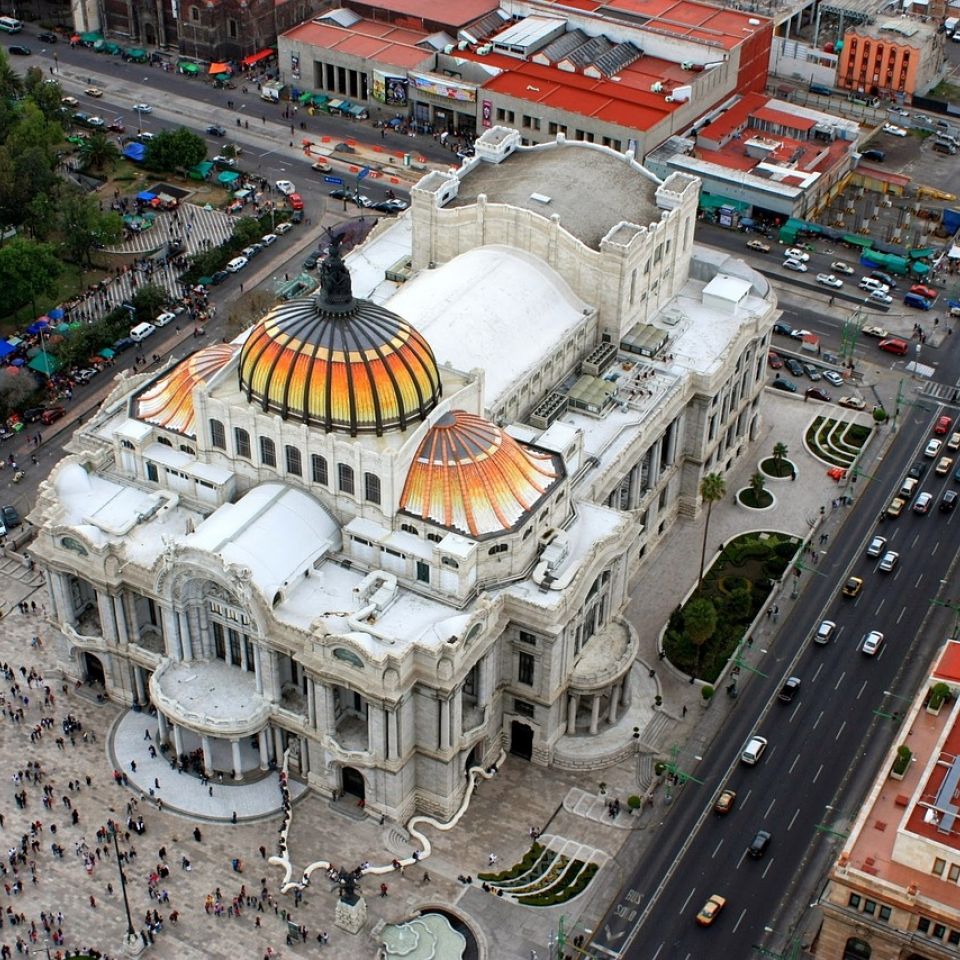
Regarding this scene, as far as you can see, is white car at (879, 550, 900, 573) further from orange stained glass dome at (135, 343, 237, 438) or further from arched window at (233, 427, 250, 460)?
orange stained glass dome at (135, 343, 237, 438)

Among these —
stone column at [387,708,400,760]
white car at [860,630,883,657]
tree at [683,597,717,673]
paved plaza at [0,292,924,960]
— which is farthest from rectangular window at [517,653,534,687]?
white car at [860,630,883,657]

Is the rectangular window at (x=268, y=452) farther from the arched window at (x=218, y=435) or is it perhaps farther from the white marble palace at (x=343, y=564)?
the arched window at (x=218, y=435)

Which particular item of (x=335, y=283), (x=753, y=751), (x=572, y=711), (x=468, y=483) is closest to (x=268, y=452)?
(x=335, y=283)

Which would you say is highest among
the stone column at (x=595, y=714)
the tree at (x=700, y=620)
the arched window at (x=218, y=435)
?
the arched window at (x=218, y=435)

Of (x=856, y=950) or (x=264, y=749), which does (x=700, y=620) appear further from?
(x=264, y=749)

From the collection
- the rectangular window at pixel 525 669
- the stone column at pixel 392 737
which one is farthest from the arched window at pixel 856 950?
the stone column at pixel 392 737
